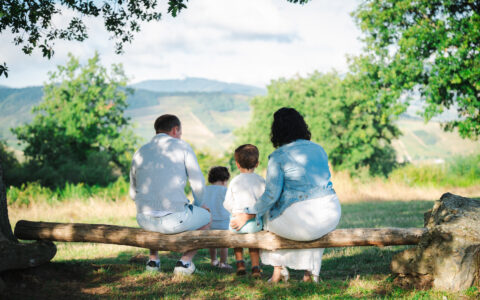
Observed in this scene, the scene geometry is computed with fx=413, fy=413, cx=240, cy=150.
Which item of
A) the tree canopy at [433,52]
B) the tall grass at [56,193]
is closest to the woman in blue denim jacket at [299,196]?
the tree canopy at [433,52]

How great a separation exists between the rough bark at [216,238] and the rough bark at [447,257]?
1.07 ft

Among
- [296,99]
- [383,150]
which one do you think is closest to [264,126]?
[296,99]

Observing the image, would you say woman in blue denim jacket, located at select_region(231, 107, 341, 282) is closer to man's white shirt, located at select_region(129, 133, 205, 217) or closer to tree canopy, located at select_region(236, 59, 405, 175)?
man's white shirt, located at select_region(129, 133, 205, 217)

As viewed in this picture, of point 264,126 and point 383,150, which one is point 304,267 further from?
point 264,126

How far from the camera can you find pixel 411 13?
52.1 ft

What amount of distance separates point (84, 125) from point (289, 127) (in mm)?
23959

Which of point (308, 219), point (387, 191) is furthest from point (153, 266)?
point (387, 191)

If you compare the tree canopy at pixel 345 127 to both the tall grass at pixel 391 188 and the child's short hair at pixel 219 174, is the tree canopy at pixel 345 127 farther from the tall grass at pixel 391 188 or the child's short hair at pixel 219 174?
the child's short hair at pixel 219 174

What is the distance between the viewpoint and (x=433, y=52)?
1539cm

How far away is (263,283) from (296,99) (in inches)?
1253

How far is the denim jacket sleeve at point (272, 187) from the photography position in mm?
4711

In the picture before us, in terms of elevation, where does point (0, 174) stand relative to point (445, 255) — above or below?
above

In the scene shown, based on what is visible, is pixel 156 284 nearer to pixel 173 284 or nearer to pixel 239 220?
pixel 173 284

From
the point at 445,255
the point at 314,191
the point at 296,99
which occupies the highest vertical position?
the point at 296,99
